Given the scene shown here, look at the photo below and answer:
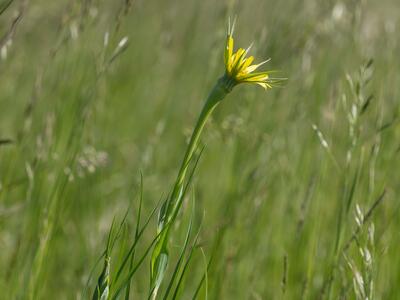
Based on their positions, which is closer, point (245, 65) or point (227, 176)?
point (245, 65)

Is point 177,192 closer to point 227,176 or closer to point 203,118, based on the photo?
point 203,118

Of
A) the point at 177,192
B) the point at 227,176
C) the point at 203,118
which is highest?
the point at 227,176

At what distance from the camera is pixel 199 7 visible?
316cm

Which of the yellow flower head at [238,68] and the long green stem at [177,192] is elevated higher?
the yellow flower head at [238,68]

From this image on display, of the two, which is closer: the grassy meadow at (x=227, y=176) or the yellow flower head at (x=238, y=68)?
the yellow flower head at (x=238, y=68)

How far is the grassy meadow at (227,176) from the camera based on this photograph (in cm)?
164

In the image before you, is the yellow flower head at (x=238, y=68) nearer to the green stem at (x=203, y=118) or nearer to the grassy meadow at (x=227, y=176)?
the green stem at (x=203, y=118)

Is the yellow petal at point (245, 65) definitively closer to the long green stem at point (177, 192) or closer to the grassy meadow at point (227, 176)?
the long green stem at point (177, 192)

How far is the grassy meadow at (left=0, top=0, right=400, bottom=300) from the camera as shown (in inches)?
64.4

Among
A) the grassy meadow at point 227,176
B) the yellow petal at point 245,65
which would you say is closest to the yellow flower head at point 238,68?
the yellow petal at point 245,65

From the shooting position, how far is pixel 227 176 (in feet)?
7.53

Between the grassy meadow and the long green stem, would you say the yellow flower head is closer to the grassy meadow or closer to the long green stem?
the long green stem

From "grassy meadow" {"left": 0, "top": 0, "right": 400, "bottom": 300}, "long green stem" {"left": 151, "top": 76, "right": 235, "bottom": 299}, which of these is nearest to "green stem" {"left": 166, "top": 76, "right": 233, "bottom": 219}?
"long green stem" {"left": 151, "top": 76, "right": 235, "bottom": 299}

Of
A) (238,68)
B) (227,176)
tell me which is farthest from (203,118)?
(227,176)
